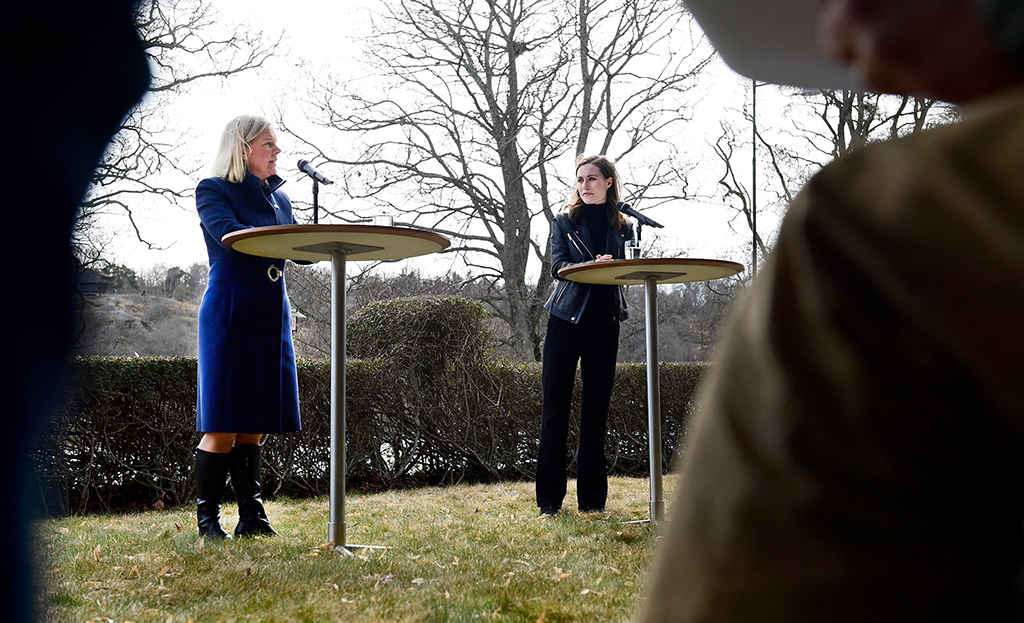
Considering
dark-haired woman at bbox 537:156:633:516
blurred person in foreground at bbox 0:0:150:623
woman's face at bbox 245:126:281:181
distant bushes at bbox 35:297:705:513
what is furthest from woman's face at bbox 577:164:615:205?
blurred person in foreground at bbox 0:0:150:623

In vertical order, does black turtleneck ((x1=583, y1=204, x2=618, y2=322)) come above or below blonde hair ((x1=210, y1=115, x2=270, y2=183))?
below

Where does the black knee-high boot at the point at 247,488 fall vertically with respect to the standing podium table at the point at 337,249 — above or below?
below

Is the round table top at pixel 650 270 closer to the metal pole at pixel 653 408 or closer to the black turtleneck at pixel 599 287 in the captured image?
the metal pole at pixel 653 408

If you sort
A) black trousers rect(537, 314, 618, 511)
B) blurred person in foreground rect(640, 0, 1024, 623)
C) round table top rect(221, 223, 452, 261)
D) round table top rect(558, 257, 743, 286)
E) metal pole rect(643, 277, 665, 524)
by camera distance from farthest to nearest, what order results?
black trousers rect(537, 314, 618, 511) → metal pole rect(643, 277, 665, 524) → round table top rect(558, 257, 743, 286) → round table top rect(221, 223, 452, 261) → blurred person in foreground rect(640, 0, 1024, 623)

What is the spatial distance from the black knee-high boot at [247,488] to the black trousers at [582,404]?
1409mm

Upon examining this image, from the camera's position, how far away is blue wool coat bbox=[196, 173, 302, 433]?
2.96m

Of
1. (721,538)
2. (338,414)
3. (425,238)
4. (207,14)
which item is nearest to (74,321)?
(721,538)

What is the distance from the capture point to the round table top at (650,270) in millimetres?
3174

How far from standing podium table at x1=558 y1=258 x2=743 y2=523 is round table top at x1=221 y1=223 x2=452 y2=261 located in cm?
78

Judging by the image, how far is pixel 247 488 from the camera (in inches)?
125

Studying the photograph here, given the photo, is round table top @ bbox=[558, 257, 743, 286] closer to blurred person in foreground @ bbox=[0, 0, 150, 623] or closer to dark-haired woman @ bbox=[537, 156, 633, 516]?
dark-haired woman @ bbox=[537, 156, 633, 516]

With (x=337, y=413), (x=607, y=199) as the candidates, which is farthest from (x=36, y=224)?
(x=607, y=199)

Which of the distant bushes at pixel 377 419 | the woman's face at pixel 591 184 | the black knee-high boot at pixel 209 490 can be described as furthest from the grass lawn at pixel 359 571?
the woman's face at pixel 591 184

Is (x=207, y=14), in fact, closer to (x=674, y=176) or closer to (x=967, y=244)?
(x=674, y=176)
